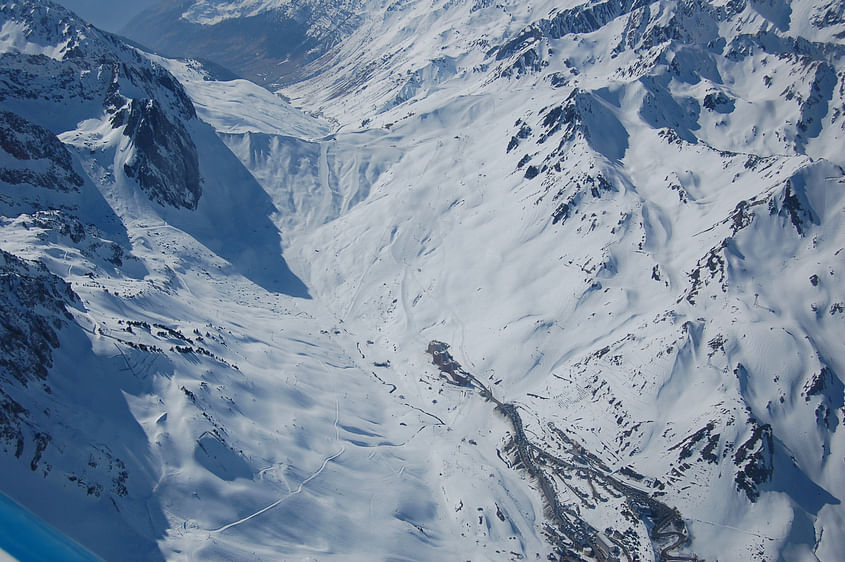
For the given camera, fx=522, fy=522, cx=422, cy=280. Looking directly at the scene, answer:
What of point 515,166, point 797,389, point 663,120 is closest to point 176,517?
point 797,389

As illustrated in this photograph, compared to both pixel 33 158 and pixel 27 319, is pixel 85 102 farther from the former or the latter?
pixel 27 319

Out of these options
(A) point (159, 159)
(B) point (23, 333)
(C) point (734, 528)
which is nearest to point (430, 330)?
(C) point (734, 528)

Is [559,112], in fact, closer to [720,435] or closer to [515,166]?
[515,166]

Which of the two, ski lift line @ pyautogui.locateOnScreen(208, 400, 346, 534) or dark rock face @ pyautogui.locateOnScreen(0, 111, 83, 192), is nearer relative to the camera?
ski lift line @ pyautogui.locateOnScreen(208, 400, 346, 534)

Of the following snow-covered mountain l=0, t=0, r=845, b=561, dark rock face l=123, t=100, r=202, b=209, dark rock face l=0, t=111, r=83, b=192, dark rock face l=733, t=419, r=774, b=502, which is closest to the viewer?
snow-covered mountain l=0, t=0, r=845, b=561

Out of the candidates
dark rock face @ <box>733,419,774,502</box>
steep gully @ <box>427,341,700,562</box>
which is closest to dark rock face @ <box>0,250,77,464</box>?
steep gully @ <box>427,341,700,562</box>

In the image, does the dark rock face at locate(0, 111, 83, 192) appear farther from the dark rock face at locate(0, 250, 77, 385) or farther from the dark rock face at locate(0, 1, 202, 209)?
the dark rock face at locate(0, 250, 77, 385)
